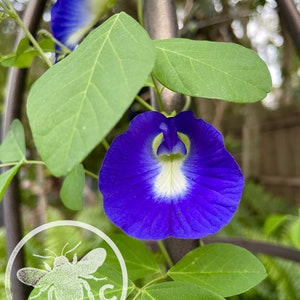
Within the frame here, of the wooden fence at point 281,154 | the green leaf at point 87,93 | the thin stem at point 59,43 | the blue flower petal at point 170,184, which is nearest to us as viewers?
the green leaf at point 87,93

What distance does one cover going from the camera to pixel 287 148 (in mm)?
4488

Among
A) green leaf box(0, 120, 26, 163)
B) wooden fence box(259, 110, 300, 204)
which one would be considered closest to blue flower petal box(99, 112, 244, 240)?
green leaf box(0, 120, 26, 163)

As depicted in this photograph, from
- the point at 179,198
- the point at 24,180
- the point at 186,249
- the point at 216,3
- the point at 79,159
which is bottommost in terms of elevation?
the point at 24,180

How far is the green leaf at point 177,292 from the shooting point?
345 millimetres

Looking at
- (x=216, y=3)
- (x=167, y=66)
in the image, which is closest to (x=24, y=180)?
(x=216, y=3)

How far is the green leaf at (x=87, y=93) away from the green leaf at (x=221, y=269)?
224mm

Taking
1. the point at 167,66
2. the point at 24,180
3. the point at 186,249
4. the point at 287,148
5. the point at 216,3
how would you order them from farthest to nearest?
1. the point at 287,148
2. the point at 24,180
3. the point at 216,3
4. the point at 186,249
5. the point at 167,66

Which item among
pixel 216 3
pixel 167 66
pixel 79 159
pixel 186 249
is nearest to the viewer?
pixel 79 159

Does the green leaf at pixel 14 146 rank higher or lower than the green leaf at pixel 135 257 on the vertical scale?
higher

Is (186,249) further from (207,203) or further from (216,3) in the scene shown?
(216,3)

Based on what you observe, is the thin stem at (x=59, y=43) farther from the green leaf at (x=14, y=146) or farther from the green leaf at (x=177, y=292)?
the green leaf at (x=177, y=292)

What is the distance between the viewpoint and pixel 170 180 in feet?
1.20

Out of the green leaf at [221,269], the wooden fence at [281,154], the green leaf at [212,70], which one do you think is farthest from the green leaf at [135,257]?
the wooden fence at [281,154]

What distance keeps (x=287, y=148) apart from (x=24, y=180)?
8.81 feet
